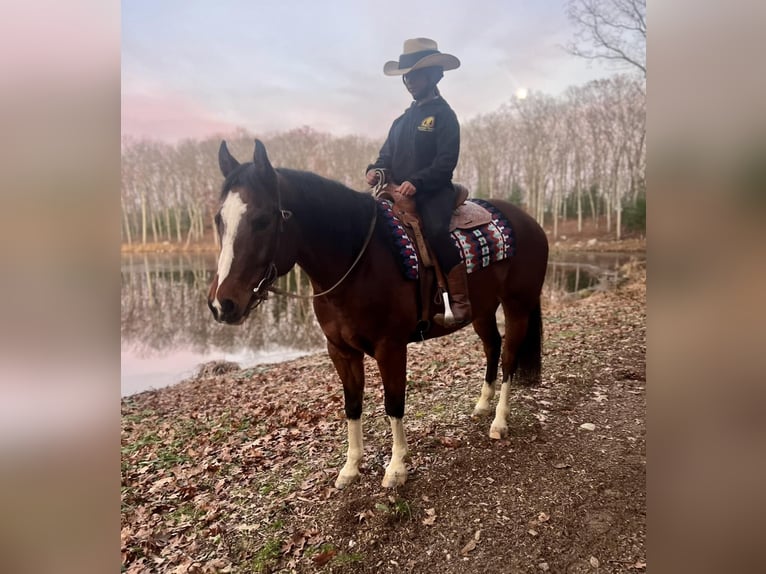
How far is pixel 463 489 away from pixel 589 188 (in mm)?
6237

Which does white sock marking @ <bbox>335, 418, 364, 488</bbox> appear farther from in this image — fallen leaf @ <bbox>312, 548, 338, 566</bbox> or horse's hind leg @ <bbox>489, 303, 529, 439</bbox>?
horse's hind leg @ <bbox>489, 303, 529, 439</bbox>

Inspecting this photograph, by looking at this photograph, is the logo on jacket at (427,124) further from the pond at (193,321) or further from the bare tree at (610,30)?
the pond at (193,321)

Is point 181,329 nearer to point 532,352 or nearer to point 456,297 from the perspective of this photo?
point 456,297

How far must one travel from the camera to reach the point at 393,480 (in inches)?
87.7

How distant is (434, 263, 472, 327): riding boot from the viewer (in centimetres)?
234

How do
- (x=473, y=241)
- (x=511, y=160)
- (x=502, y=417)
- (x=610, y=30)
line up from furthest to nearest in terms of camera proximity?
(x=511, y=160), (x=610, y=30), (x=502, y=417), (x=473, y=241)

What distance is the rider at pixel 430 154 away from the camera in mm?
2209

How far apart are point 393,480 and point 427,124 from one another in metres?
2.13

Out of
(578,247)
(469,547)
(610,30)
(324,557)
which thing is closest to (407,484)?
(469,547)

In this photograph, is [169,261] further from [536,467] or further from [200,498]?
[536,467]

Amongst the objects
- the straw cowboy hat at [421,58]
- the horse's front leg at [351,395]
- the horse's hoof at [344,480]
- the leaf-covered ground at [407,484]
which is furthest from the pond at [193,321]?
the straw cowboy hat at [421,58]

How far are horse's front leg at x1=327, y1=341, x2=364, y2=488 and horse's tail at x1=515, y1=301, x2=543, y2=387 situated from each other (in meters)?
1.47

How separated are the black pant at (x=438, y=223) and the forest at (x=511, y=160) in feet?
9.11

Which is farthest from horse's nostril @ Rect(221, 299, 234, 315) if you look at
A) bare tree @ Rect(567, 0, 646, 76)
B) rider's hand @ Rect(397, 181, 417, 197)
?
bare tree @ Rect(567, 0, 646, 76)
